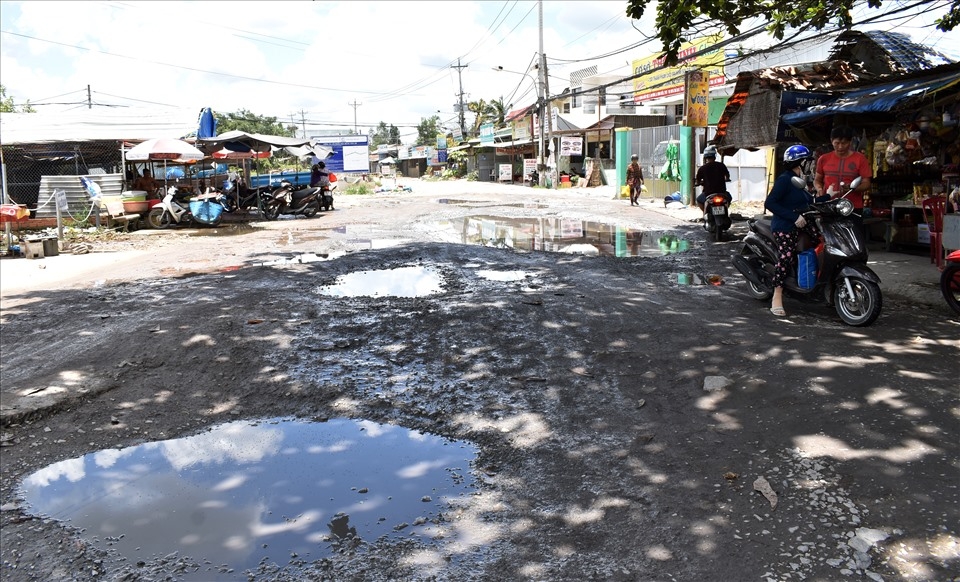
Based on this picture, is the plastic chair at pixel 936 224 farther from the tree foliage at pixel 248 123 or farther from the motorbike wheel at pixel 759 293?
the tree foliage at pixel 248 123

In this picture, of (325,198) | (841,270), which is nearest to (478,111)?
(325,198)

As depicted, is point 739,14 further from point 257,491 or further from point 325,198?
point 325,198

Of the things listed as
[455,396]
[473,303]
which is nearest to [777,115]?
[473,303]

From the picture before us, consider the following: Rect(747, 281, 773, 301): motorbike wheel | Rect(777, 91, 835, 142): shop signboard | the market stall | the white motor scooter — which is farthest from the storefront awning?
the white motor scooter

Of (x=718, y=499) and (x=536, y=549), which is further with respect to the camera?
(x=718, y=499)

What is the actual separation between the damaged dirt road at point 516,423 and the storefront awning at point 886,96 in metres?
2.78

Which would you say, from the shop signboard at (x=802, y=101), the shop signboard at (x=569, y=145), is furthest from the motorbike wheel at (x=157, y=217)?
the shop signboard at (x=569, y=145)

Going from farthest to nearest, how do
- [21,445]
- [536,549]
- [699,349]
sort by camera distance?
[699,349], [21,445], [536,549]

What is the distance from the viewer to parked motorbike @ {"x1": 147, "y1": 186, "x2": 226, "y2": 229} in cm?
1797

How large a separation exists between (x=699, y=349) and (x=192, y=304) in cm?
513

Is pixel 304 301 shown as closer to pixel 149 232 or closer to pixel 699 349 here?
pixel 699 349

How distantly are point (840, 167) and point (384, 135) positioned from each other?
125196 mm

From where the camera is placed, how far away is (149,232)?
56.5 ft

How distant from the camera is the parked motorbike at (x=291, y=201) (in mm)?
20672
